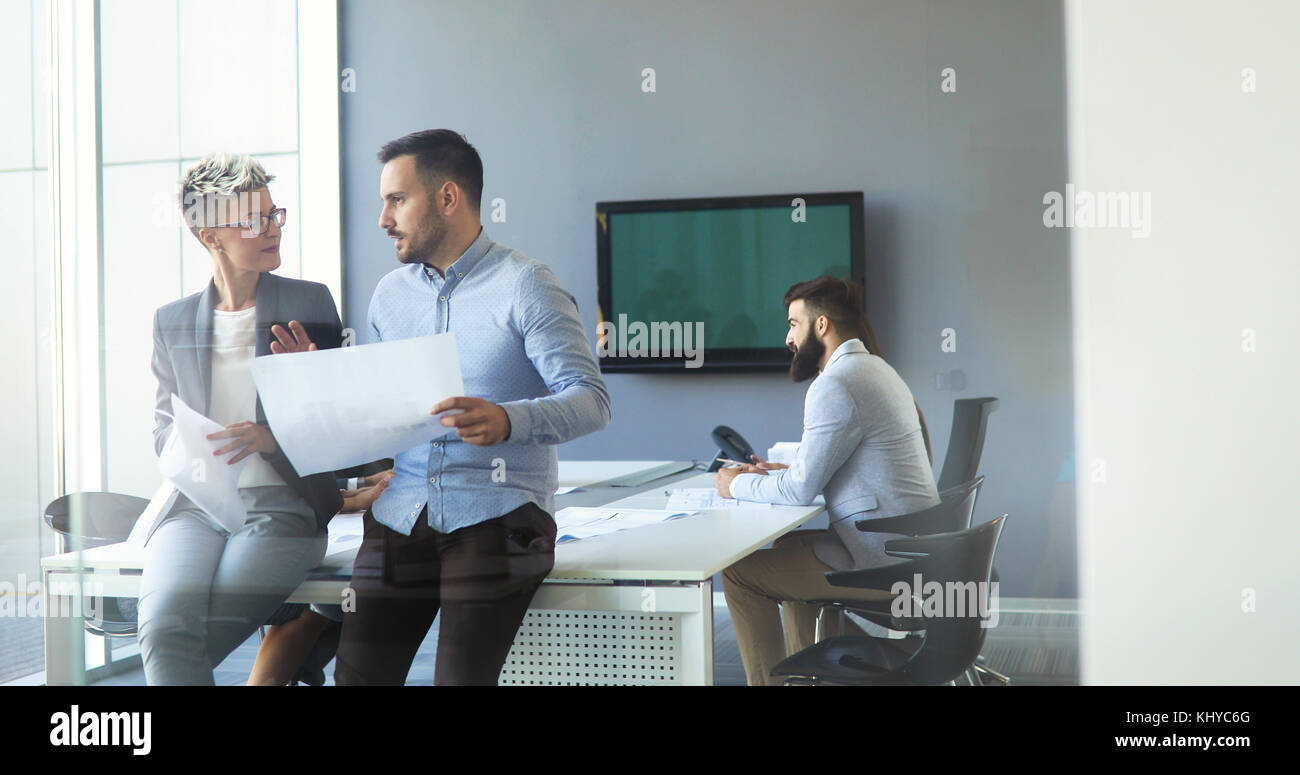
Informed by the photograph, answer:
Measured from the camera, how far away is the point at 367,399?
2039 millimetres

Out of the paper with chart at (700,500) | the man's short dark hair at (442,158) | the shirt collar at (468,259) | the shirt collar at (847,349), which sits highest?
the man's short dark hair at (442,158)

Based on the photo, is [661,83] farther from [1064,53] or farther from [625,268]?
[1064,53]

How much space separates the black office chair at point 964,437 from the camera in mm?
2141

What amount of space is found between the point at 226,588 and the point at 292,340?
22.1 inches

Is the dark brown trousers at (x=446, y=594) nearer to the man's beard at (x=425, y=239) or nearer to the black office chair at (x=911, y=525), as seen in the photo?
the man's beard at (x=425, y=239)

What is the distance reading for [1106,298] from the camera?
83.5 inches

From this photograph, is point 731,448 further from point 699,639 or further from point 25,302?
point 25,302

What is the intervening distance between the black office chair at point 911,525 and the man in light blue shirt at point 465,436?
630 millimetres

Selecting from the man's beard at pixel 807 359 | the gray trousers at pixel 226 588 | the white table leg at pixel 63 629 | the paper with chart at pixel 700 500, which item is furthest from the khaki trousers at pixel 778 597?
the white table leg at pixel 63 629

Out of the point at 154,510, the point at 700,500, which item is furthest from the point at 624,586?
the point at 154,510

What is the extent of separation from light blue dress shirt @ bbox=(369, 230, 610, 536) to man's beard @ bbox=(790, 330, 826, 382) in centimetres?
39
